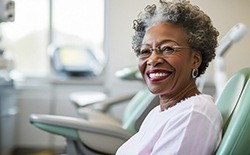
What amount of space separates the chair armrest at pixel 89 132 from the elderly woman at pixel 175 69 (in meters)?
0.58

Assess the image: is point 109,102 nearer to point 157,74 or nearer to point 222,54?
point 222,54

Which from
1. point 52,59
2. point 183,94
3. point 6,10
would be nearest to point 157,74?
point 183,94

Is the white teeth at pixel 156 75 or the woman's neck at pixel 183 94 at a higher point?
the white teeth at pixel 156 75

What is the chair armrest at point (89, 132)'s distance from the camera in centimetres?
186

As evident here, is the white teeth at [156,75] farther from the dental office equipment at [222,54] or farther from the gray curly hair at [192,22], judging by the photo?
the dental office equipment at [222,54]

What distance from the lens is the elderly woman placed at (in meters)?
1.06

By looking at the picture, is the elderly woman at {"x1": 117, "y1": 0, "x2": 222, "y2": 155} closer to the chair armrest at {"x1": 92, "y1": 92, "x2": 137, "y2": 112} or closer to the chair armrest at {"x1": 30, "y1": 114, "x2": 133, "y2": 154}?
the chair armrest at {"x1": 30, "y1": 114, "x2": 133, "y2": 154}

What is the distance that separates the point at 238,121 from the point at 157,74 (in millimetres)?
276

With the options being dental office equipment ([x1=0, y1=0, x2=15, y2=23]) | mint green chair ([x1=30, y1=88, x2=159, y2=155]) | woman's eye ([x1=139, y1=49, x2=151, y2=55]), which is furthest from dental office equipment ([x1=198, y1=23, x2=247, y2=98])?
dental office equipment ([x1=0, y1=0, x2=15, y2=23])

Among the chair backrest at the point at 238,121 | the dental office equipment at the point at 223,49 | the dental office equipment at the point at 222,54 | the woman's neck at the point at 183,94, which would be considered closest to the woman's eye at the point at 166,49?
the woman's neck at the point at 183,94

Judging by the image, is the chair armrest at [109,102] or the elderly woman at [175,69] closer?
the elderly woman at [175,69]

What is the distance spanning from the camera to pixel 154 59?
118cm

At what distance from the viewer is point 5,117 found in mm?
3223

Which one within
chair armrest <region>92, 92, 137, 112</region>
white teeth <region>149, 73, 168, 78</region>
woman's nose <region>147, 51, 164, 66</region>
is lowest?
chair armrest <region>92, 92, 137, 112</region>
